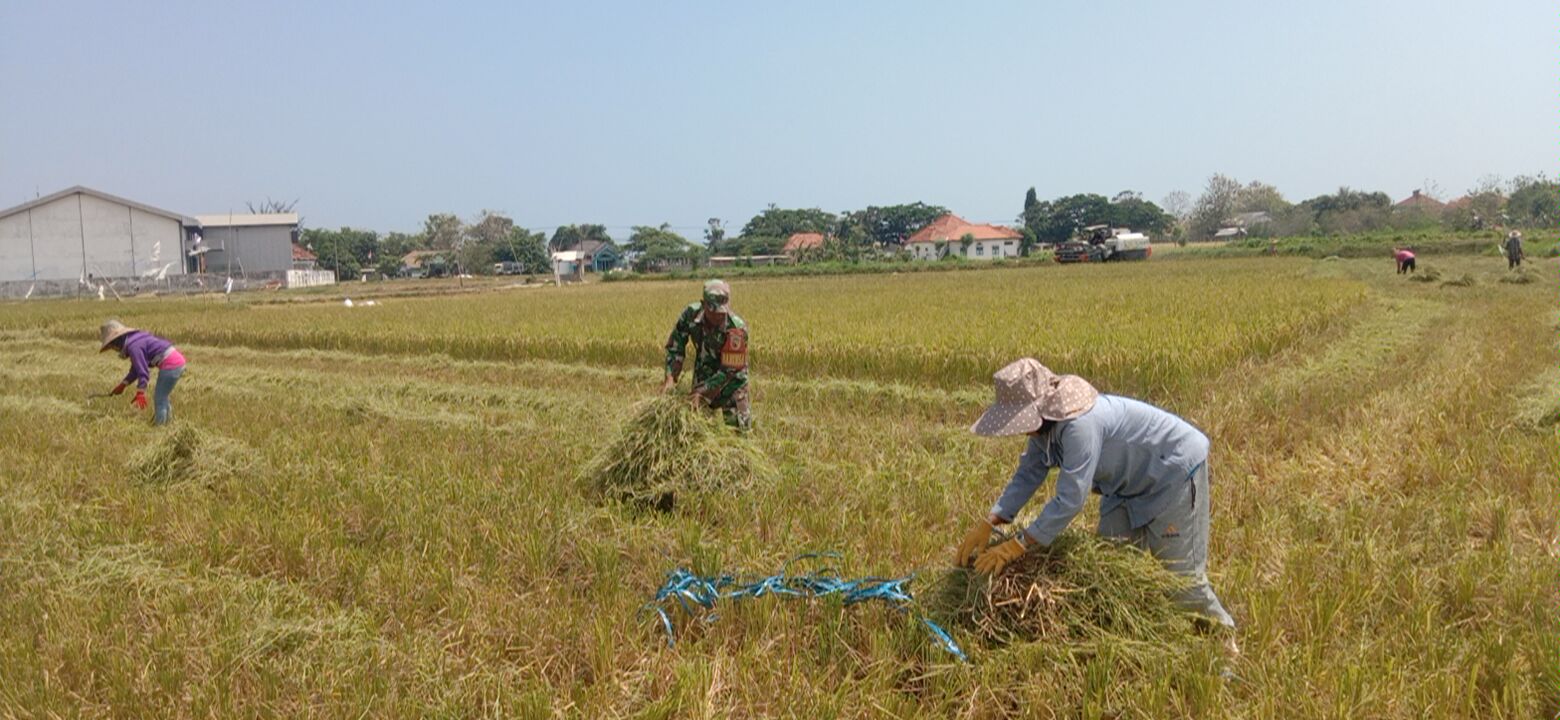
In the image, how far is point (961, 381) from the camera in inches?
407

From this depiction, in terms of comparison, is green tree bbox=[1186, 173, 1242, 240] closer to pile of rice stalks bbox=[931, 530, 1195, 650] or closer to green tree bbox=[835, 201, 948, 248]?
green tree bbox=[835, 201, 948, 248]

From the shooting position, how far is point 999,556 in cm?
323

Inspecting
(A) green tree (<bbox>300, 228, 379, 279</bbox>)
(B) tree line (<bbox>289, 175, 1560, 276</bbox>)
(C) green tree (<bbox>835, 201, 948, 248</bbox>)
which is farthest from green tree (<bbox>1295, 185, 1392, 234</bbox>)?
(A) green tree (<bbox>300, 228, 379, 279</bbox>)

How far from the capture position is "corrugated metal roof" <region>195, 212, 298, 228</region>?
5925 cm

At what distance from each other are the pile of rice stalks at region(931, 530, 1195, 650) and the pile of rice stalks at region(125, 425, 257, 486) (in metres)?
5.63

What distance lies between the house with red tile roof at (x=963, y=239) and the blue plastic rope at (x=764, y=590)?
82.7 metres

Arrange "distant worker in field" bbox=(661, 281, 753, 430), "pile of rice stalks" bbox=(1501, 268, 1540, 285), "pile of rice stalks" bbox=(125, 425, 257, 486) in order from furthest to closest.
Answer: "pile of rice stalks" bbox=(1501, 268, 1540, 285)
"distant worker in field" bbox=(661, 281, 753, 430)
"pile of rice stalks" bbox=(125, 425, 257, 486)

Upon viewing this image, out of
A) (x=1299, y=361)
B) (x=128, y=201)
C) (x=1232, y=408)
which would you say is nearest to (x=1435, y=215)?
(x=1299, y=361)

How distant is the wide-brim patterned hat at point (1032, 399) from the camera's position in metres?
3.12

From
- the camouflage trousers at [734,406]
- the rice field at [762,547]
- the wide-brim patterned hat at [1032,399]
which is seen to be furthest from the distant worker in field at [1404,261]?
the wide-brim patterned hat at [1032,399]

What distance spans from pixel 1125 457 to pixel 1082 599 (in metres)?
0.53

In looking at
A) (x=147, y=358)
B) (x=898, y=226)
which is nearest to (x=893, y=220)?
(x=898, y=226)

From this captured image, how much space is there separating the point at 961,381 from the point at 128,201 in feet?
198

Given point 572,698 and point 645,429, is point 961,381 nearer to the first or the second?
point 645,429
